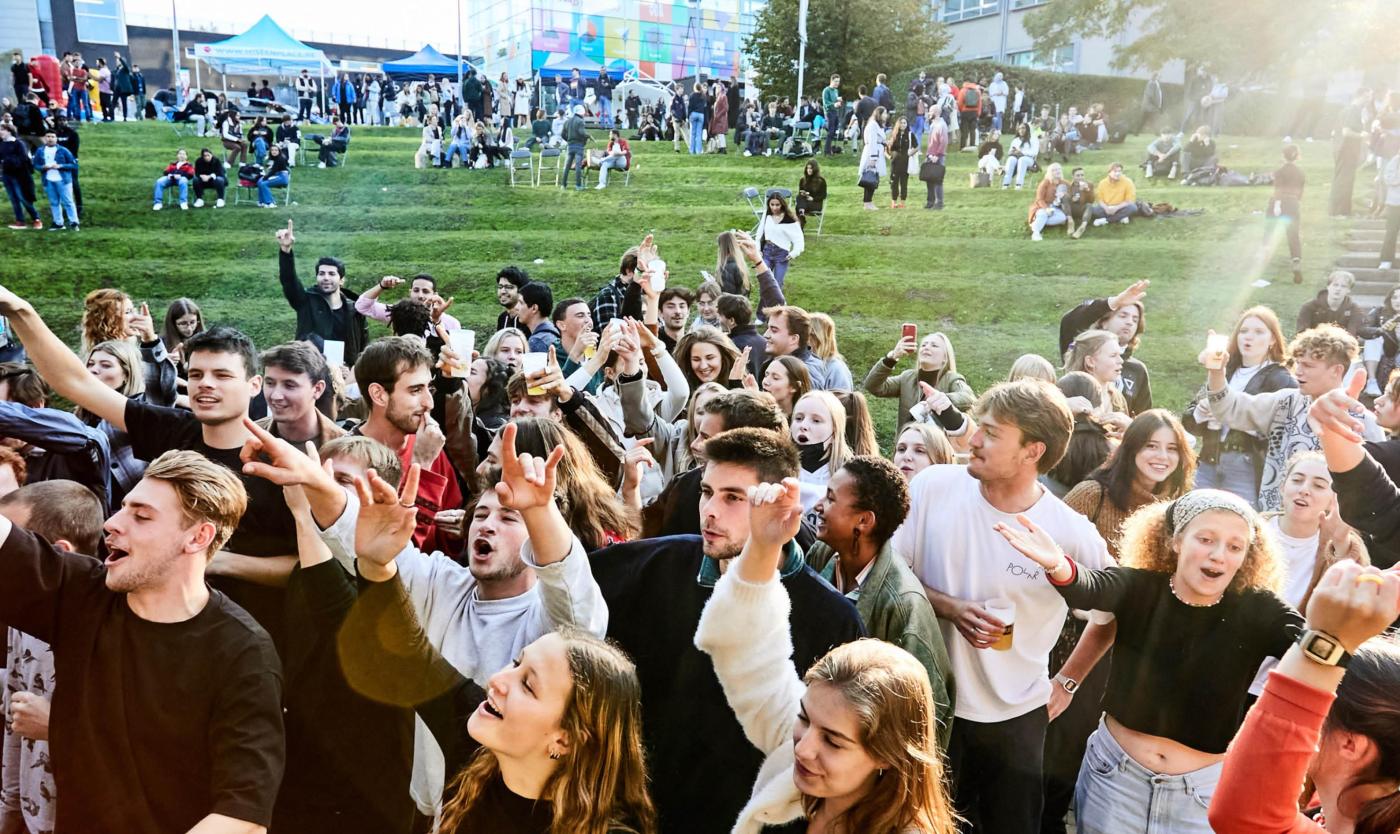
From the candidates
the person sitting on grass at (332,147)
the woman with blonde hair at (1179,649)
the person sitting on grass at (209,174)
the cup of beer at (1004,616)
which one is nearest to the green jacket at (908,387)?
the cup of beer at (1004,616)

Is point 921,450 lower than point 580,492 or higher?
lower

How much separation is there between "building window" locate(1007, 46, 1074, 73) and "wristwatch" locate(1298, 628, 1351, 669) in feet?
115

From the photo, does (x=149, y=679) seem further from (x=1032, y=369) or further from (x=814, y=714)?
(x=1032, y=369)

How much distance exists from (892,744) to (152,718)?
170 centimetres

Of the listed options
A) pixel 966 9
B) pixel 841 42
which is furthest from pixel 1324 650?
pixel 966 9

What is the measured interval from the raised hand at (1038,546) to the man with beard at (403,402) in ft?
7.14

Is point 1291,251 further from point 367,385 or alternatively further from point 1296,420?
point 367,385

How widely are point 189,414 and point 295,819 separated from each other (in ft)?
5.02

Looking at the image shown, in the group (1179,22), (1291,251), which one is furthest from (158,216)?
(1179,22)

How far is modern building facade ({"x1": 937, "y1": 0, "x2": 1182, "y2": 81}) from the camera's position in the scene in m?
36.9

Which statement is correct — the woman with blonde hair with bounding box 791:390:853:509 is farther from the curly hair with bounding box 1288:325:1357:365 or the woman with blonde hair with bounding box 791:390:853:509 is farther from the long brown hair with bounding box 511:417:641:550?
the curly hair with bounding box 1288:325:1357:365

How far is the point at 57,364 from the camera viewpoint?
327cm

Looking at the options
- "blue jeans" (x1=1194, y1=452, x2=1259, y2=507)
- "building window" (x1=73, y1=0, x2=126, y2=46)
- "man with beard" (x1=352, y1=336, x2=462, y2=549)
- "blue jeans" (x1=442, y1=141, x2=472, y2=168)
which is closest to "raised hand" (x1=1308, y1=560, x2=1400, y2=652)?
"man with beard" (x1=352, y1=336, x2=462, y2=549)

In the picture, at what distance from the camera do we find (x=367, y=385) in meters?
4.11
